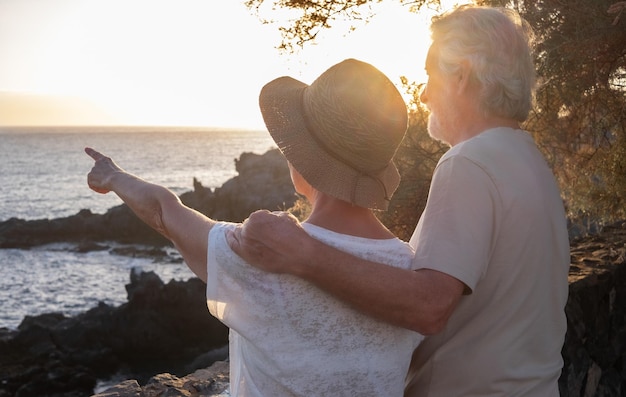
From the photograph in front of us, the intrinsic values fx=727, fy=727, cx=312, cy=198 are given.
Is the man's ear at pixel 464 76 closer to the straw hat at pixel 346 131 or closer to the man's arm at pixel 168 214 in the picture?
the straw hat at pixel 346 131

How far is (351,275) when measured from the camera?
5.90ft

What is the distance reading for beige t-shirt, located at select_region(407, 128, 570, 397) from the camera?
194 cm

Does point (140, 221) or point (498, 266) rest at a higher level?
point (498, 266)

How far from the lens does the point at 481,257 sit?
6.36 ft

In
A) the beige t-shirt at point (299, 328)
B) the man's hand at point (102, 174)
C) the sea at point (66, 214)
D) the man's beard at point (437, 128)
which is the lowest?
the sea at point (66, 214)

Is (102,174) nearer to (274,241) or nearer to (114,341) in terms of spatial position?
(274,241)

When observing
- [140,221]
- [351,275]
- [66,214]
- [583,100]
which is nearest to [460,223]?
[351,275]

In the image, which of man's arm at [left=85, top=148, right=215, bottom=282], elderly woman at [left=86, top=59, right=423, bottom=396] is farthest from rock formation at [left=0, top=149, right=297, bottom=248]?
elderly woman at [left=86, top=59, right=423, bottom=396]

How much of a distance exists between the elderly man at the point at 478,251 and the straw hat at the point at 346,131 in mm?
173

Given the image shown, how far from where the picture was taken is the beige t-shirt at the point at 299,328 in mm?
1844

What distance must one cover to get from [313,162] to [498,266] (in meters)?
0.60

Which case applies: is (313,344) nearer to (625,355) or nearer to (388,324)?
(388,324)

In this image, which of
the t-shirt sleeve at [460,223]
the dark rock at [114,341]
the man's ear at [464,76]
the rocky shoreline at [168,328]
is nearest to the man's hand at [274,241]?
the t-shirt sleeve at [460,223]

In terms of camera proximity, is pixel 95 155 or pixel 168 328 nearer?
pixel 95 155
